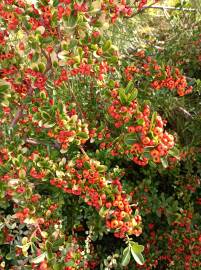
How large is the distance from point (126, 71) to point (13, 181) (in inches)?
47.9

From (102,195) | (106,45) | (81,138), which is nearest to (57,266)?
(102,195)

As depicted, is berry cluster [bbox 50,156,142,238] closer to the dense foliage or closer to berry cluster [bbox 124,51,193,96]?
the dense foliage

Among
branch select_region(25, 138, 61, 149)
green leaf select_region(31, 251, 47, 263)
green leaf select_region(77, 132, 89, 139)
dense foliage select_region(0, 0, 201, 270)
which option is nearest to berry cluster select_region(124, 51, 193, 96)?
dense foliage select_region(0, 0, 201, 270)

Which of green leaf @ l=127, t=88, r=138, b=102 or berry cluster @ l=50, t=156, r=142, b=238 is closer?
green leaf @ l=127, t=88, r=138, b=102

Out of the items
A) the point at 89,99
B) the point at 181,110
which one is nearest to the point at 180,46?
the point at 181,110

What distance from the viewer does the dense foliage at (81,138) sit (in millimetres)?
1828

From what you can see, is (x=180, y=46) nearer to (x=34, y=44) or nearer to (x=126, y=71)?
(x=126, y=71)

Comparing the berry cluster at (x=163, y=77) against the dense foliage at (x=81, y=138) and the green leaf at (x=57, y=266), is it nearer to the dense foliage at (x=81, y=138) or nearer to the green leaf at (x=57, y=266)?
the dense foliage at (x=81, y=138)

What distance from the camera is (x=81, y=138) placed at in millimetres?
1990

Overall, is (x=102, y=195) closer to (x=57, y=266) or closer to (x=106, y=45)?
(x=57, y=266)

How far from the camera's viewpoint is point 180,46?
344cm

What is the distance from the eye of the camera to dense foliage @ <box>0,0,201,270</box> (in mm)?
1828

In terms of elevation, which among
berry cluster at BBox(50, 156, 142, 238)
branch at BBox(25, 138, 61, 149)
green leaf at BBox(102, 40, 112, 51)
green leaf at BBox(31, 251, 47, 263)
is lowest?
green leaf at BBox(31, 251, 47, 263)

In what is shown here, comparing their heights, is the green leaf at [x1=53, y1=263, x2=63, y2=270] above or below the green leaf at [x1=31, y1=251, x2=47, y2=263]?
below
